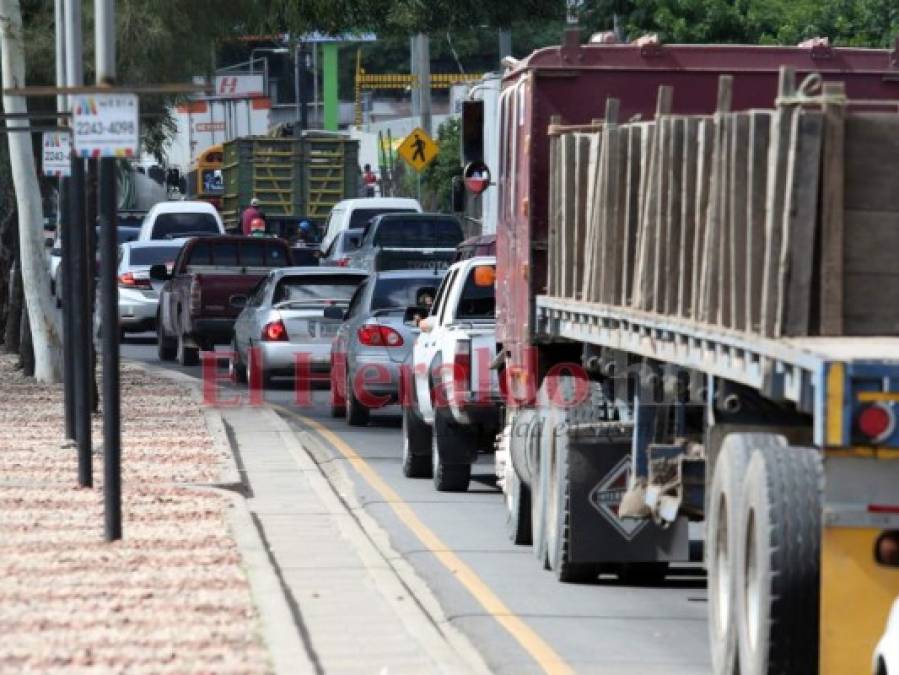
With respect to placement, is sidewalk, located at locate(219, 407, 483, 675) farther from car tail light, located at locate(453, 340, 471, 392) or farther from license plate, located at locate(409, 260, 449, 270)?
license plate, located at locate(409, 260, 449, 270)

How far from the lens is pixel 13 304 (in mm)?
33156

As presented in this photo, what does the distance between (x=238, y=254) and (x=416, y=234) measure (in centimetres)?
536

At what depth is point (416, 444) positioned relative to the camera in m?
18.8

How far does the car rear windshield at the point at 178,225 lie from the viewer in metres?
47.1

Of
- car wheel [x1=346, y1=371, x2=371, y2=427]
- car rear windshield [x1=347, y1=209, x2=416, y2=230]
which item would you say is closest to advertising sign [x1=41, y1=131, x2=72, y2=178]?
car wheel [x1=346, y1=371, x2=371, y2=427]

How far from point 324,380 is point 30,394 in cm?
349

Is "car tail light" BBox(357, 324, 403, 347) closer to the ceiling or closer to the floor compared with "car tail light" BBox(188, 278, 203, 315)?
closer to the ceiling

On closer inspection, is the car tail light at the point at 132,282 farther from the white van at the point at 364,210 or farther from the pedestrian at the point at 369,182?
the pedestrian at the point at 369,182

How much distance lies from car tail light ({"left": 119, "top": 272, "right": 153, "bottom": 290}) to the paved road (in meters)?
19.9

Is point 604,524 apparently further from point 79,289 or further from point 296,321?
point 296,321

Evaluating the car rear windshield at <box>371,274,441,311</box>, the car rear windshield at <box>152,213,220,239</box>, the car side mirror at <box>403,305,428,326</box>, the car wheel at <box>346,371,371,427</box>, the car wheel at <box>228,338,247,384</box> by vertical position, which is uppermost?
the car side mirror at <box>403,305,428,326</box>

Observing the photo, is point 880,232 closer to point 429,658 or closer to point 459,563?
point 429,658

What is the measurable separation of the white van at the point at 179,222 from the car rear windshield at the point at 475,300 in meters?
29.1

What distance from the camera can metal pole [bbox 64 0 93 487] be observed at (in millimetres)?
16438
